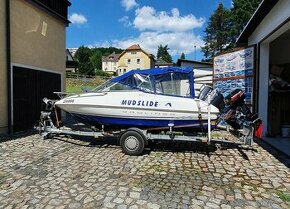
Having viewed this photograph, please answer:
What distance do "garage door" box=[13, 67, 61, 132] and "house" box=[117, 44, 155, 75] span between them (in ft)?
208

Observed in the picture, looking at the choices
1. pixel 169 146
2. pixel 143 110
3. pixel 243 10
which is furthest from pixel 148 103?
pixel 243 10

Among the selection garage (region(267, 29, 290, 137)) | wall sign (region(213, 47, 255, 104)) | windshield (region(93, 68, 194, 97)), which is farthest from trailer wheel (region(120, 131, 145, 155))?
wall sign (region(213, 47, 255, 104))

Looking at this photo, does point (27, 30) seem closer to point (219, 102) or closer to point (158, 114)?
point (158, 114)

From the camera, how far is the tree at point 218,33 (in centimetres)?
5312

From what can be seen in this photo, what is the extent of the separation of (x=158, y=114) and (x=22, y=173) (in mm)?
3239

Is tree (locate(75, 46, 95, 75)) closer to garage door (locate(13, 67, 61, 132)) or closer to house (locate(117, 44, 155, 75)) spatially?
house (locate(117, 44, 155, 75))

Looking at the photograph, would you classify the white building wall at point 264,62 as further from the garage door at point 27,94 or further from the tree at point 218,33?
the tree at point 218,33

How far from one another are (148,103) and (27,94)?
487 cm

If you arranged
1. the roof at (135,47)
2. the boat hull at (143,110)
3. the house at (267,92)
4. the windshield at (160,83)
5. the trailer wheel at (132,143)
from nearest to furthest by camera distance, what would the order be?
the trailer wheel at (132,143)
the boat hull at (143,110)
the windshield at (160,83)
the house at (267,92)
the roof at (135,47)

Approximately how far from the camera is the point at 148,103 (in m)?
7.02

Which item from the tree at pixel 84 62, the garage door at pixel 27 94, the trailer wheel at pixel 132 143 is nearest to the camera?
the trailer wheel at pixel 132 143

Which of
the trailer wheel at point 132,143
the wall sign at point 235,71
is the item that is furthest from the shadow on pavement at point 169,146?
the wall sign at point 235,71

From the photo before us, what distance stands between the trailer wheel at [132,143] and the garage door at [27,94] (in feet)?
14.3

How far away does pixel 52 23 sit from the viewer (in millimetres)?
11508
